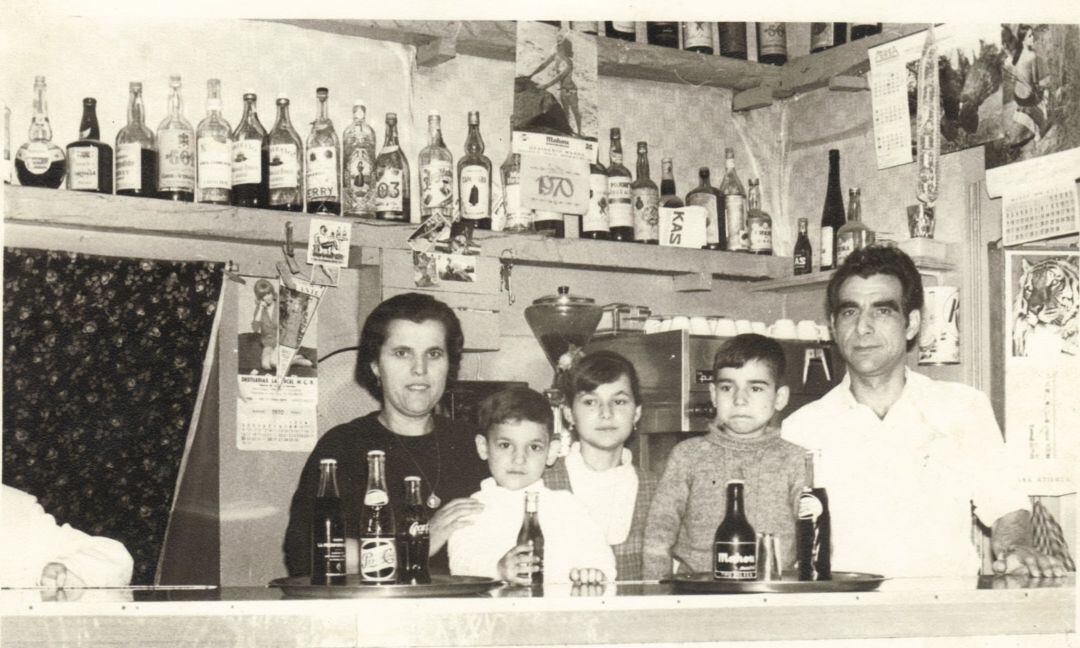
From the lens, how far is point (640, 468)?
2.40 metres

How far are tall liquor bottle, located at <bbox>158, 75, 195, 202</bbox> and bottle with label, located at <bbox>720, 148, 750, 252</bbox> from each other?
48.3 inches

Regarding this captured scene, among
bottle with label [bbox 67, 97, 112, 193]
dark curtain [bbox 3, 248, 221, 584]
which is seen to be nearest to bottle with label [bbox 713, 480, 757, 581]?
dark curtain [bbox 3, 248, 221, 584]

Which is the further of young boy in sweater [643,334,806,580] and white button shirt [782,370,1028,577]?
white button shirt [782,370,1028,577]

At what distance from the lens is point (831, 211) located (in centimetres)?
294

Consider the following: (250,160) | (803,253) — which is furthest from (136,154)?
(803,253)

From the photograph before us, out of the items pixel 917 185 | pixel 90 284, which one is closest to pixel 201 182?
pixel 90 284

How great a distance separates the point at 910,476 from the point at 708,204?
2.67 ft

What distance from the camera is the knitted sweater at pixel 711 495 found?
7.34ft

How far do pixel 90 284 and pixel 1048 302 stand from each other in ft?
5.93

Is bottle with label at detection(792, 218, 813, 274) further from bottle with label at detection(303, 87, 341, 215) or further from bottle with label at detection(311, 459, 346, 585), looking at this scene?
bottle with label at detection(311, 459, 346, 585)

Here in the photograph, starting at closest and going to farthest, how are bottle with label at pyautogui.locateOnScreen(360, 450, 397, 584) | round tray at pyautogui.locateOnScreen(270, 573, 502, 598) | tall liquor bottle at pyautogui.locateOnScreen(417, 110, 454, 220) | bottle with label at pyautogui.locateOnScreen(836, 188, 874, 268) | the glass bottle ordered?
round tray at pyautogui.locateOnScreen(270, 573, 502, 598)
bottle with label at pyautogui.locateOnScreen(360, 450, 397, 584)
the glass bottle
tall liquor bottle at pyautogui.locateOnScreen(417, 110, 454, 220)
bottle with label at pyautogui.locateOnScreen(836, 188, 874, 268)

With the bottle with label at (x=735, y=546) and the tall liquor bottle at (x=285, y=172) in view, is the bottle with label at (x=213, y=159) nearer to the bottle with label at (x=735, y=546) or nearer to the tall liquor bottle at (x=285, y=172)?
the tall liquor bottle at (x=285, y=172)

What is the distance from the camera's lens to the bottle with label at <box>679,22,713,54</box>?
2.92 meters

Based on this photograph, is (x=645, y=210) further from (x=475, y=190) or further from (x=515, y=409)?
(x=515, y=409)
